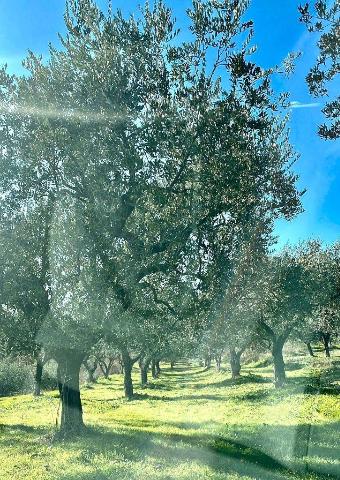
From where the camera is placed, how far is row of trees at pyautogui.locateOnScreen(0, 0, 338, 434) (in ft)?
55.5

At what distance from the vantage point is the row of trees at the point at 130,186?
16.9m

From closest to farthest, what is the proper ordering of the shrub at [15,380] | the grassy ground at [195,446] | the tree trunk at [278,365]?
the grassy ground at [195,446]
the tree trunk at [278,365]
the shrub at [15,380]

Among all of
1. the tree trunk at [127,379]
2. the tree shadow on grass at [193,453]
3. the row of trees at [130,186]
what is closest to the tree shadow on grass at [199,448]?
the tree shadow on grass at [193,453]

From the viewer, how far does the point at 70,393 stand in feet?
78.1

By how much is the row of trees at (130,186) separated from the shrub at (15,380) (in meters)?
78.8

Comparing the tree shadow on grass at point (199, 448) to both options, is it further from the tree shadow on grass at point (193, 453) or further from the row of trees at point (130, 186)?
the row of trees at point (130, 186)

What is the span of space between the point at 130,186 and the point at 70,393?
1220cm

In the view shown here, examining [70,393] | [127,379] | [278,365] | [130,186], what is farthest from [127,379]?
[130,186]

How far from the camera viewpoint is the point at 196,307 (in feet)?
62.9

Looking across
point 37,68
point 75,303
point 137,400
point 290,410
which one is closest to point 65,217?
point 75,303

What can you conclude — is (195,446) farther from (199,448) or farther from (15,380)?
(15,380)

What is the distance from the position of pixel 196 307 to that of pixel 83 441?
8788 mm

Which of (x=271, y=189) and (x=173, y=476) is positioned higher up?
(x=271, y=189)

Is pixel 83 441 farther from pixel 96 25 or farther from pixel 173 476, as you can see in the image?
pixel 96 25
